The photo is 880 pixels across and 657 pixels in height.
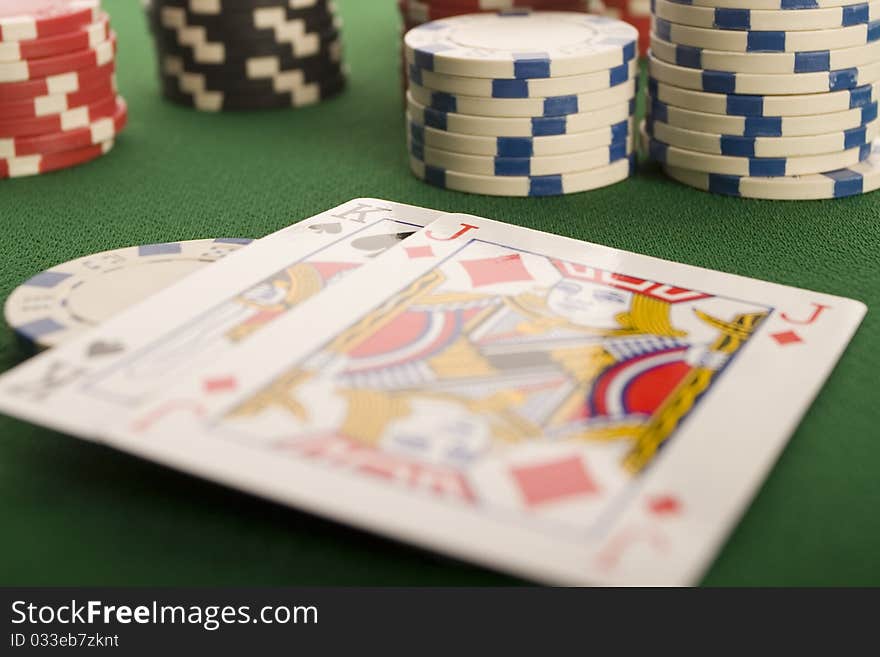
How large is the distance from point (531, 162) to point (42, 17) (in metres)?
1.21

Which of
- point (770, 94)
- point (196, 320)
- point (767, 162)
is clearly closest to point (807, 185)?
point (767, 162)

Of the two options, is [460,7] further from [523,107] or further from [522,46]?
[523,107]

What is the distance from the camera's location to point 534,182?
2.57 m

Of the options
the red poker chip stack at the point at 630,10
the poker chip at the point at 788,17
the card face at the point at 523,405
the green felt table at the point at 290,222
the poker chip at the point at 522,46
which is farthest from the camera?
the red poker chip stack at the point at 630,10

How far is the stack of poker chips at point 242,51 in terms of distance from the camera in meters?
3.26

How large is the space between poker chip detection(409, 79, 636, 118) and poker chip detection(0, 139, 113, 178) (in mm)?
947

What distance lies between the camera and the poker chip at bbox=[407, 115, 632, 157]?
2527mm

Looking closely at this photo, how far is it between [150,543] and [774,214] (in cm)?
159

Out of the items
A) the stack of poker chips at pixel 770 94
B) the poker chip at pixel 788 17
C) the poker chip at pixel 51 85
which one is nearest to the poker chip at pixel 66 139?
the poker chip at pixel 51 85

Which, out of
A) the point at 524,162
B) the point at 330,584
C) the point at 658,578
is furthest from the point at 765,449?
the point at 524,162

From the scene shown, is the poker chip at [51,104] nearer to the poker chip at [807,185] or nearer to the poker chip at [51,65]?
the poker chip at [51,65]

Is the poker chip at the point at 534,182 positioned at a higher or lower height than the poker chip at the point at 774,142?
lower

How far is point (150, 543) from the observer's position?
56.8 inches

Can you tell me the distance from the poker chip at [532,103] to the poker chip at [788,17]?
253 mm
